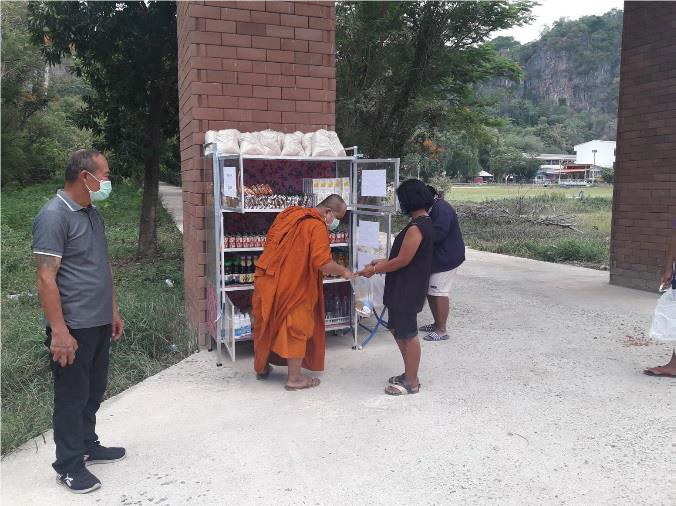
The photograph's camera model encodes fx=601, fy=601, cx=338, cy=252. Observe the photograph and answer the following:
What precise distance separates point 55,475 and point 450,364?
10.2ft

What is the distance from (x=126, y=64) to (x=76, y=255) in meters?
8.04

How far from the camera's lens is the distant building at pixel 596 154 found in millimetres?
74812

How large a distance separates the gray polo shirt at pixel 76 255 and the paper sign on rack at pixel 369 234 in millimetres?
2665

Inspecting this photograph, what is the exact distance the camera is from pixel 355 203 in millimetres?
5367

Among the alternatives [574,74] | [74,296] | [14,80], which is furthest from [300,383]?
[574,74]

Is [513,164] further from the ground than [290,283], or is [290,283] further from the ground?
[513,164]

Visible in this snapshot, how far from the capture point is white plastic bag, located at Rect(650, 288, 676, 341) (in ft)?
15.0

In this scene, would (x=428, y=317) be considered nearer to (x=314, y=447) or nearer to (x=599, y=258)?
(x=314, y=447)

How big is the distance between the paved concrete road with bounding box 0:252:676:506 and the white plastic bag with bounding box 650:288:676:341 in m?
0.38

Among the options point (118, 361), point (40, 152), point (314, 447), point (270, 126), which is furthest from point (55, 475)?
point (40, 152)

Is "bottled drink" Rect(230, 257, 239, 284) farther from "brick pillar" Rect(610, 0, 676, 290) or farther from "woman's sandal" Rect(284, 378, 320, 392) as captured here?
"brick pillar" Rect(610, 0, 676, 290)

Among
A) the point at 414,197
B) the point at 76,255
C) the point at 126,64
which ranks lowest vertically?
the point at 76,255

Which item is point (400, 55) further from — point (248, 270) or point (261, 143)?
point (248, 270)

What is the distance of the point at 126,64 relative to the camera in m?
10.1
